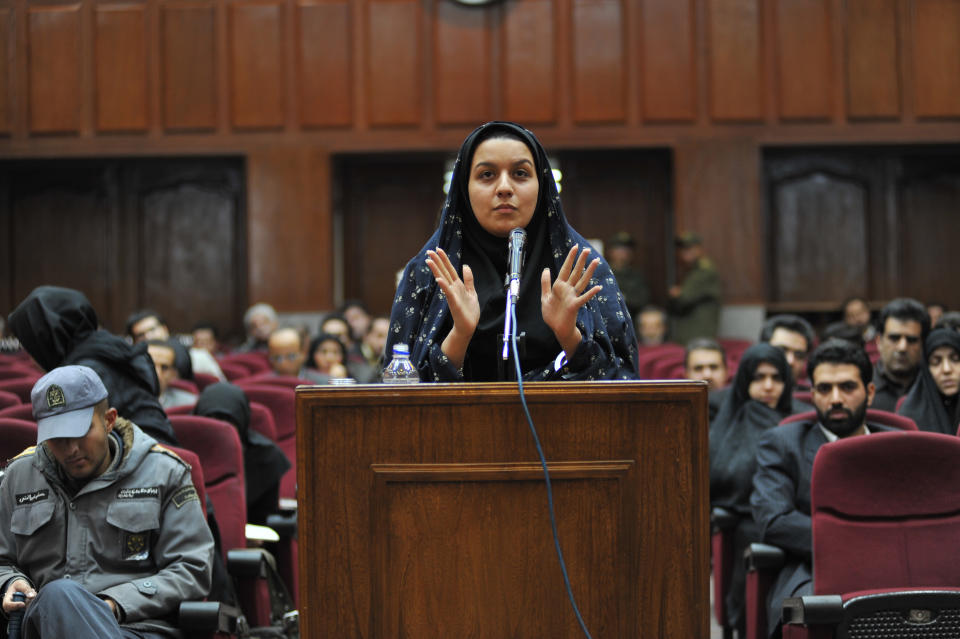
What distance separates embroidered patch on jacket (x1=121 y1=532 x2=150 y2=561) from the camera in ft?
10.3

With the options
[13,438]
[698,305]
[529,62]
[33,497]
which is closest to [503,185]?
[33,497]

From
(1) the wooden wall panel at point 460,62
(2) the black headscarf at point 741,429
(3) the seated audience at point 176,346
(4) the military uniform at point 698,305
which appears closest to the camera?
(2) the black headscarf at point 741,429

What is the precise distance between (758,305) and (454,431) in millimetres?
9535

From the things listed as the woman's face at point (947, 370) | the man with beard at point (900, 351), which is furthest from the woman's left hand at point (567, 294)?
the man with beard at point (900, 351)

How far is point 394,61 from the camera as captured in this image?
36.8ft

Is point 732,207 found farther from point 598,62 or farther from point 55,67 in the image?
point 55,67

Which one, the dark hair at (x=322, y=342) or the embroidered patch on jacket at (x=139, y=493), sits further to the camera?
the dark hair at (x=322, y=342)

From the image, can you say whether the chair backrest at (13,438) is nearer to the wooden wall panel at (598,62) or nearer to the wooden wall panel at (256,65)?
the wooden wall panel at (256,65)

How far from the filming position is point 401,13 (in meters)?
11.2

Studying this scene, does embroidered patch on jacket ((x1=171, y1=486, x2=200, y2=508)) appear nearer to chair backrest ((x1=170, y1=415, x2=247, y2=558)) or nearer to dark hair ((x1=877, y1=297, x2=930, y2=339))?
chair backrest ((x1=170, y1=415, x2=247, y2=558))

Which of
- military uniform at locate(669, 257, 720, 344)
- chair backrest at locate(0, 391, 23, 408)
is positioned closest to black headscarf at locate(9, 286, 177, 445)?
chair backrest at locate(0, 391, 23, 408)

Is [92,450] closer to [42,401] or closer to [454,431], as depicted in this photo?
[42,401]

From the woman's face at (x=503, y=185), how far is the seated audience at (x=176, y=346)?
3.70 meters

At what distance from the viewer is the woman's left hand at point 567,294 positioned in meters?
2.20
